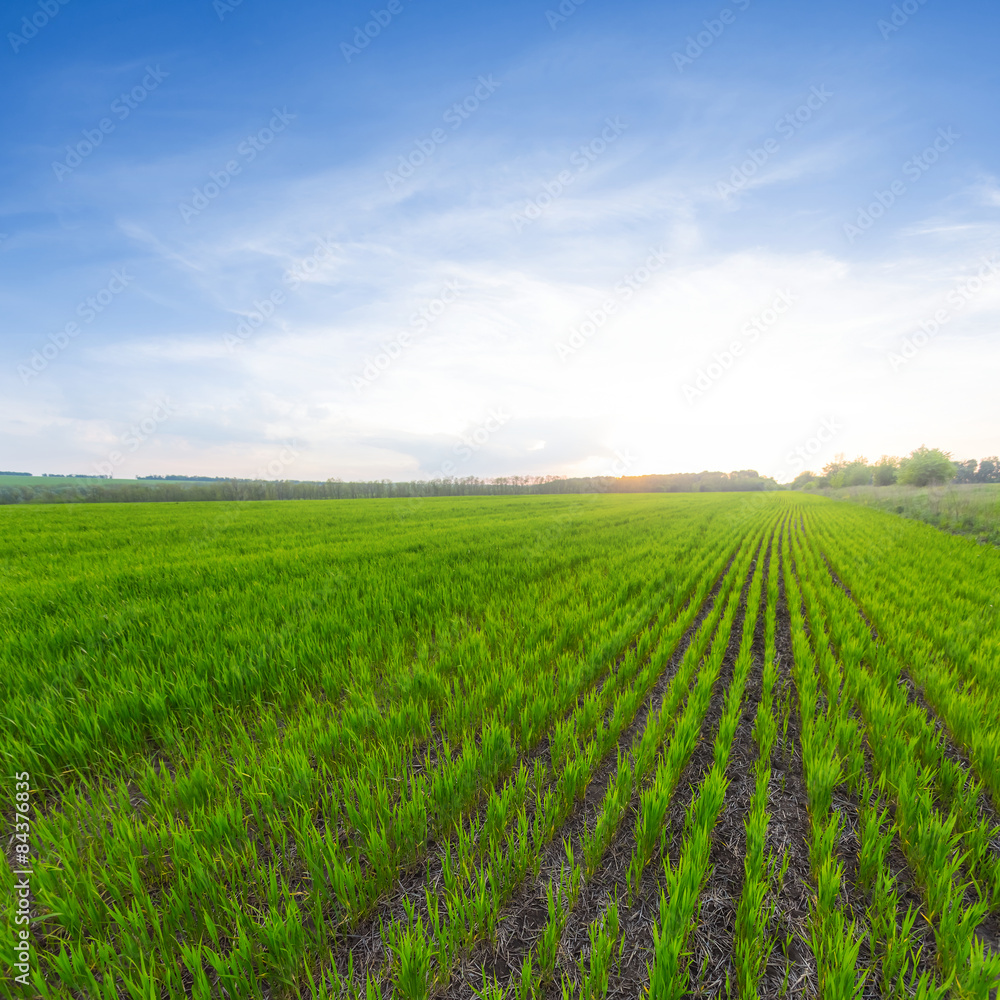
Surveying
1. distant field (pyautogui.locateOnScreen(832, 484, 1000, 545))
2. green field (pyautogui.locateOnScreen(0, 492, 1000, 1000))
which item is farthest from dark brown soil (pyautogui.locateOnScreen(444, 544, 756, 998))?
distant field (pyautogui.locateOnScreen(832, 484, 1000, 545))

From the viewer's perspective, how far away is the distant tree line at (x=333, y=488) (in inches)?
2329

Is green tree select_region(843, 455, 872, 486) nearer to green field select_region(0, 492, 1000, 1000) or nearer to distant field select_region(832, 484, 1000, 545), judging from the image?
distant field select_region(832, 484, 1000, 545)

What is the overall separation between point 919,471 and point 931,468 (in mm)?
1127

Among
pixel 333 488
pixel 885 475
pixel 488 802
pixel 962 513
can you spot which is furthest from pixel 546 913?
pixel 885 475

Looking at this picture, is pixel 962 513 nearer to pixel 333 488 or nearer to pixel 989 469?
pixel 333 488

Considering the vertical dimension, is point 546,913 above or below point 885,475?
below

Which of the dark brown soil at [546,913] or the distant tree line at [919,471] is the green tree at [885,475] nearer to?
the distant tree line at [919,471]

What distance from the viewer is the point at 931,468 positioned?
50.1 metres

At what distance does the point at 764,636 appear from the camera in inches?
230

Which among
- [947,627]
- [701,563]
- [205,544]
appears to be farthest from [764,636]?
[205,544]

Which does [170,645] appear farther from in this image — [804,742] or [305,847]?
[804,742]

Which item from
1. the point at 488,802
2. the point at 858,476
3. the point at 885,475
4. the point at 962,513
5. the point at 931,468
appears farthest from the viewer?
the point at 858,476

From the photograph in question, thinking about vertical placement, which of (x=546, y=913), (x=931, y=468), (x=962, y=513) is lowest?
(x=546, y=913)

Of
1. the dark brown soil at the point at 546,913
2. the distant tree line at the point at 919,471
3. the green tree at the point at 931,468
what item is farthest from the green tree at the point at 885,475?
the dark brown soil at the point at 546,913
